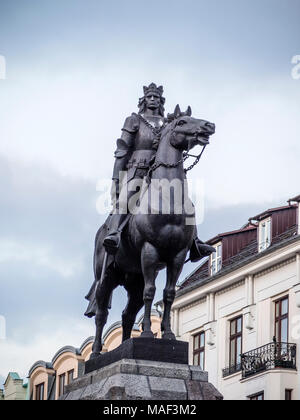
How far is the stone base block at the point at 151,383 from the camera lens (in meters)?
17.7

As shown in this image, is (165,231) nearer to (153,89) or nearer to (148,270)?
(148,270)

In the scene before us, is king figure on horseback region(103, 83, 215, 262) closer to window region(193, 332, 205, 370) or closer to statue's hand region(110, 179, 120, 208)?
Result: statue's hand region(110, 179, 120, 208)

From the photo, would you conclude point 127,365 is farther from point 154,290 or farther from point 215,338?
point 215,338

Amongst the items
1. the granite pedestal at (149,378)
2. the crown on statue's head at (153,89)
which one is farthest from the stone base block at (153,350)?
the crown on statue's head at (153,89)

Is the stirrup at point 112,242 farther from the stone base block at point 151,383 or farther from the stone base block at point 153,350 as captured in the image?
the stone base block at point 151,383

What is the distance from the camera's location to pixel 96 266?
20703 millimetres

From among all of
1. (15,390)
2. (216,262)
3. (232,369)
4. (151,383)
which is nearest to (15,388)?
(15,390)

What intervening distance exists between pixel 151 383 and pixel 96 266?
10.9 ft

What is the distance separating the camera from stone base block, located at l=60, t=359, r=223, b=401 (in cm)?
1770

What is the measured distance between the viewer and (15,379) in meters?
59.8

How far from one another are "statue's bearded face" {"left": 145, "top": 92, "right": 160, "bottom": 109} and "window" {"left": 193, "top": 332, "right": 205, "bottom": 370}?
106ft

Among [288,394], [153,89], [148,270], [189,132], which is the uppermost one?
[153,89]

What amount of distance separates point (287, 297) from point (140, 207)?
1123 inches
